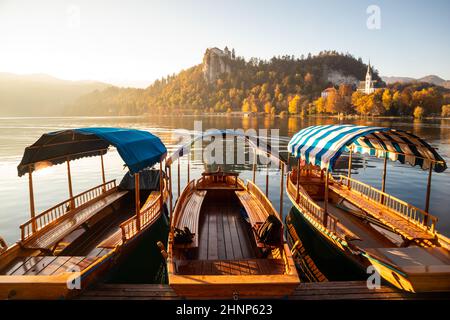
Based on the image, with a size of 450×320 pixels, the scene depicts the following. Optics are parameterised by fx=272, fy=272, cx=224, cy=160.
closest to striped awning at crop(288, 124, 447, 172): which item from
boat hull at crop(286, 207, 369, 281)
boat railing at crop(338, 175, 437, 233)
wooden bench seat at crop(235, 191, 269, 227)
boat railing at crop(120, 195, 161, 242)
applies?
boat railing at crop(338, 175, 437, 233)

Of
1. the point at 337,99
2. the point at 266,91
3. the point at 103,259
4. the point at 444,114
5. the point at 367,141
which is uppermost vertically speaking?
the point at 266,91

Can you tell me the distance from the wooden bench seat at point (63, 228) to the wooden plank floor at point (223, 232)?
4820 mm

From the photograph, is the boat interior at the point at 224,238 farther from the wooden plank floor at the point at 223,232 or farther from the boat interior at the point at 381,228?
the boat interior at the point at 381,228

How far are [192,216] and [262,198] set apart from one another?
129 inches

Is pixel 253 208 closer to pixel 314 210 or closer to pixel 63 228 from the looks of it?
pixel 314 210

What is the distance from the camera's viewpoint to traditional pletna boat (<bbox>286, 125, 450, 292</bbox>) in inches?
293

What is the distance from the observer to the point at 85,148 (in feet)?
42.5

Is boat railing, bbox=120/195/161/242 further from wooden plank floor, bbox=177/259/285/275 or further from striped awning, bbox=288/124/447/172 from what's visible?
striped awning, bbox=288/124/447/172

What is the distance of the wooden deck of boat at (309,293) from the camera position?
7.19 m

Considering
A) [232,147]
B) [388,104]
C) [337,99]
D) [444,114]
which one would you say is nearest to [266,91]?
[337,99]

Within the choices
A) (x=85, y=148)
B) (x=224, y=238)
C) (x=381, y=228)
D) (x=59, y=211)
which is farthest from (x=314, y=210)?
(x=85, y=148)
